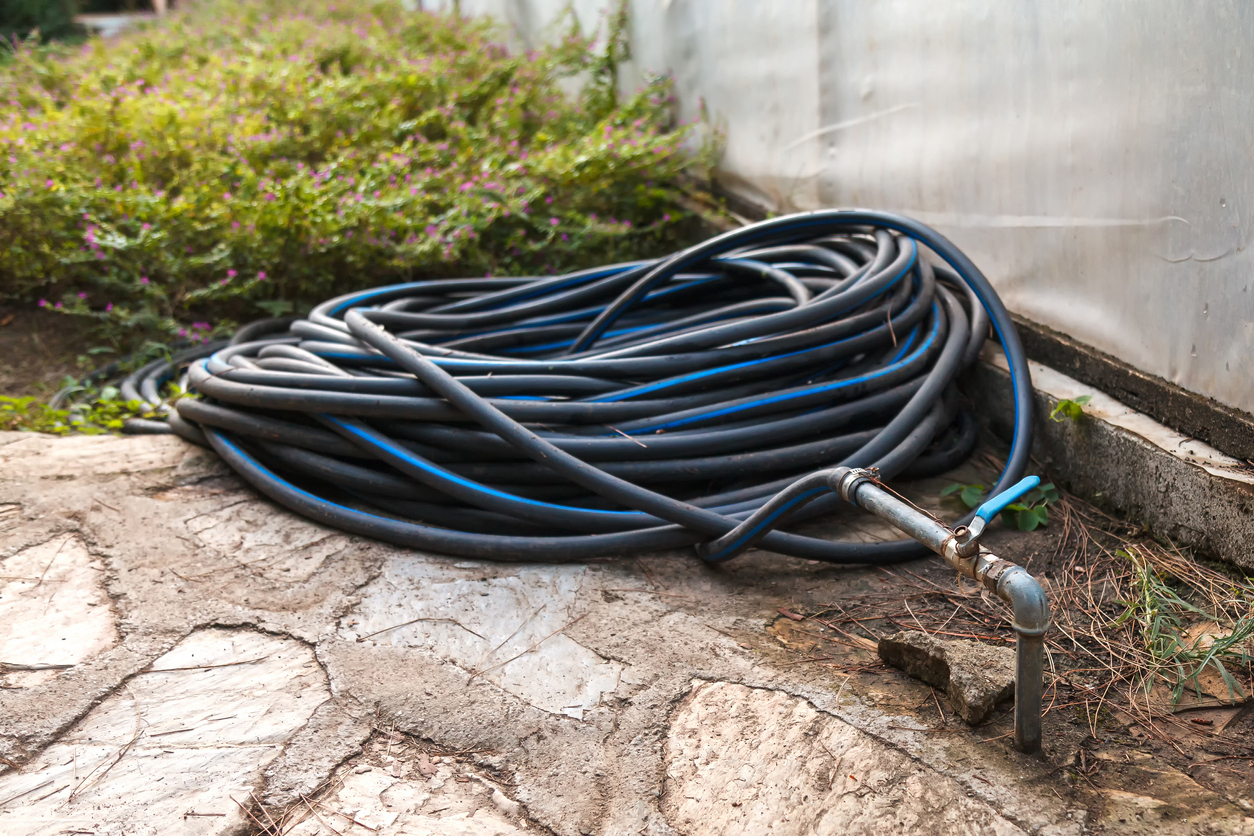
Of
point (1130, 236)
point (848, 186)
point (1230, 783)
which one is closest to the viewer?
point (1230, 783)

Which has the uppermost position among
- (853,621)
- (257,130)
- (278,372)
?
(257,130)

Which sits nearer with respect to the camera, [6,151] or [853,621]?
[853,621]

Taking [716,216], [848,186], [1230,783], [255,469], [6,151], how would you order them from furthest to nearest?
[716,216]
[6,151]
[848,186]
[255,469]
[1230,783]

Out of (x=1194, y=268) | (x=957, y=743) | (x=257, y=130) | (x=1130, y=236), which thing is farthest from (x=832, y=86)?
(x=257, y=130)

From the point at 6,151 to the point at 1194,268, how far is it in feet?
14.3

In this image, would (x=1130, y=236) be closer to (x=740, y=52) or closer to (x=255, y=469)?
(x=255, y=469)

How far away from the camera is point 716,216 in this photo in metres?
4.01

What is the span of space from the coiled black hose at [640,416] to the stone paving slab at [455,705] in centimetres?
12

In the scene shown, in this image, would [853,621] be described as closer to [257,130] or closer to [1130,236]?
[1130,236]

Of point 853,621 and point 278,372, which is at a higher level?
point 278,372

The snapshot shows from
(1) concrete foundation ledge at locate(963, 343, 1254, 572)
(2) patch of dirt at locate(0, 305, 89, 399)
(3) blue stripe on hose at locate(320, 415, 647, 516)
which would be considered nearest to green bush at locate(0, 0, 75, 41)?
(2) patch of dirt at locate(0, 305, 89, 399)

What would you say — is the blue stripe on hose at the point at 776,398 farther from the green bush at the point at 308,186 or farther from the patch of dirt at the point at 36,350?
the patch of dirt at the point at 36,350

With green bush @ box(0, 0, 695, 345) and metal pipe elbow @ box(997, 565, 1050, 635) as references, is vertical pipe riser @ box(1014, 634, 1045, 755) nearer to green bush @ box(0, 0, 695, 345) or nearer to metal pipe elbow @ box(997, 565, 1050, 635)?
metal pipe elbow @ box(997, 565, 1050, 635)

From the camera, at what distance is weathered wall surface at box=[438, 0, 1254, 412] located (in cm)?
166
